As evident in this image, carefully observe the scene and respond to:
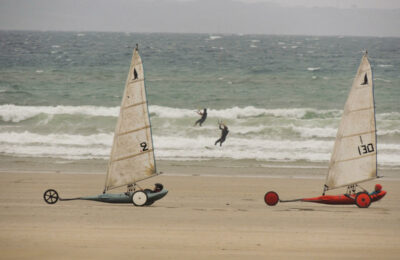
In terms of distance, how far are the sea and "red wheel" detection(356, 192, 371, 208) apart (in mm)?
8030

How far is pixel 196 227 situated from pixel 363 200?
15.4 feet

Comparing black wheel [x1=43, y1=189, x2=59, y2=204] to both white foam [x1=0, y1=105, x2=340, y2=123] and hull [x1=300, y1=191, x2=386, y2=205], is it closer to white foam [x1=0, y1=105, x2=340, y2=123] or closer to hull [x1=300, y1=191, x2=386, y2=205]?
hull [x1=300, y1=191, x2=386, y2=205]

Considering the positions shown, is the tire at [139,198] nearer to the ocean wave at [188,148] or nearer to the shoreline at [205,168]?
the shoreline at [205,168]

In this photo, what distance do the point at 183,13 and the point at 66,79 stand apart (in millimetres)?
146906

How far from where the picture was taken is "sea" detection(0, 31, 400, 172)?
26312 millimetres

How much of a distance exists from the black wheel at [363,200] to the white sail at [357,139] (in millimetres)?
416

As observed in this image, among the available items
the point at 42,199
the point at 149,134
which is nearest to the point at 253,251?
the point at 149,134

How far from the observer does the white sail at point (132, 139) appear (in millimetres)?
15008

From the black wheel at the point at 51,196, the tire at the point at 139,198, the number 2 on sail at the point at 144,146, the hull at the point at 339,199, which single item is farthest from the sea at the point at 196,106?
the number 2 on sail at the point at 144,146

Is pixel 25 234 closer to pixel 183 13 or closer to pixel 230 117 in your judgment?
pixel 230 117

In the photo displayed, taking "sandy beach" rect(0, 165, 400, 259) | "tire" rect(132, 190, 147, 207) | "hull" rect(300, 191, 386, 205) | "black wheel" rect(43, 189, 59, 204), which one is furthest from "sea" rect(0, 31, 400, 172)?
"tire" rect(132, 190, 147, 207)

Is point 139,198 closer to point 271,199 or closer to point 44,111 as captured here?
point 271,199

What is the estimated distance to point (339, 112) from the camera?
3884cm

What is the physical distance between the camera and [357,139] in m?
15.4
